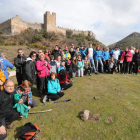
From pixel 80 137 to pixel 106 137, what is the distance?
22.7 inches

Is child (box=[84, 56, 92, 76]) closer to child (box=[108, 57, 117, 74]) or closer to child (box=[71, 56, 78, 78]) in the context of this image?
child (box=[71, 56, 78, 78])

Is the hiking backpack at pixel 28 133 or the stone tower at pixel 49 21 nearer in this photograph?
the hiking backpack at pixel 28 133

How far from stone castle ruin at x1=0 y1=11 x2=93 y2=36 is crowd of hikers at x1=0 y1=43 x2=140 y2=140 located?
30588 mm

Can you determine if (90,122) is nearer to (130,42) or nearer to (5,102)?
(5,102)

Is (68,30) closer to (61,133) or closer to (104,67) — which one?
(104,67)

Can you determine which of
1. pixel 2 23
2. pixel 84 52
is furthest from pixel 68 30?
pixel 84 52

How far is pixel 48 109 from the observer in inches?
142

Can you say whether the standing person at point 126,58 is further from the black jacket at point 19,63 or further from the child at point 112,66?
the black jacket at point 19,63

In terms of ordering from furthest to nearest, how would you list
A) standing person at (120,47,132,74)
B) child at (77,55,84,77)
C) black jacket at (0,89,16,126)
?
standing person at (120,47,132,74), child at (77,55,84,77), black jacket at (0,89,16,126)

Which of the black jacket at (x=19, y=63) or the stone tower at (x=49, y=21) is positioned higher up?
the stone tower at (x=49, y=21)

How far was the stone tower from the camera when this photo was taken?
123 feet

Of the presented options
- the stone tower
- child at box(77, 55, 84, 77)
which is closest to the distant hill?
the stone tower

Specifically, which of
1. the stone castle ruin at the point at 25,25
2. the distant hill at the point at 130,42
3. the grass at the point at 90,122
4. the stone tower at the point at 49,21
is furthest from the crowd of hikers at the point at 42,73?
the stone tower at the point at 49,21

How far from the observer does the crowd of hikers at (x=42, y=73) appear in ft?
9.50
